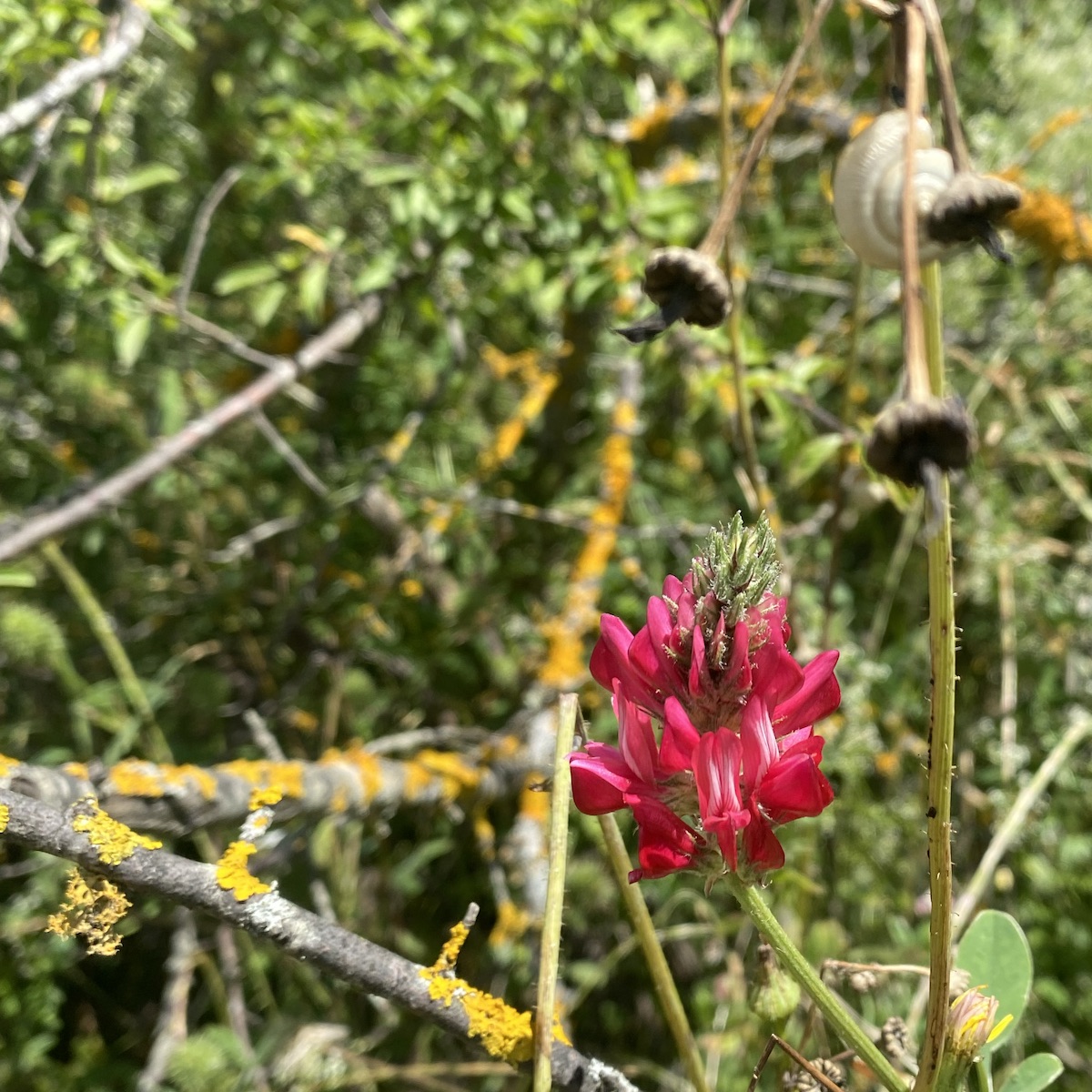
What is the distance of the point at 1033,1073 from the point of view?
85cm

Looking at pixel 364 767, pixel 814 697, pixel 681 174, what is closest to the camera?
pixel 814 697

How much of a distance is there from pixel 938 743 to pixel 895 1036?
0.46 metres

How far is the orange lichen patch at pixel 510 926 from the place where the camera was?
1762 mm

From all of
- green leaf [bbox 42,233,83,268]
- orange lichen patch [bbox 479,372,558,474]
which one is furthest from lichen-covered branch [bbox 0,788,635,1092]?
orange lichen patch [bbox 479,372,558,474]

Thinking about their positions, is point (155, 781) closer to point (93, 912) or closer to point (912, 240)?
point (93, 912)

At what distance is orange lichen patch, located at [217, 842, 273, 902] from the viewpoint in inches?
28.2

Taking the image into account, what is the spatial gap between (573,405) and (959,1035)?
2.09 m

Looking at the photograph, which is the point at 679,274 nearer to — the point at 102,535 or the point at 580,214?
the point at 580,214

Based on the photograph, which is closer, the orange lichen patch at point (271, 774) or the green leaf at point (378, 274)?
the orange lichen patch at point (271, 774)

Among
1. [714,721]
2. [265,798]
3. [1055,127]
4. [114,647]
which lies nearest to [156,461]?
[114,647]

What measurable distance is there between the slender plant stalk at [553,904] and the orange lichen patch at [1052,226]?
1.99m

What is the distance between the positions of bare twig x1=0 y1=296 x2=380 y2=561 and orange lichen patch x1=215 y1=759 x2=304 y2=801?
1.89 feet

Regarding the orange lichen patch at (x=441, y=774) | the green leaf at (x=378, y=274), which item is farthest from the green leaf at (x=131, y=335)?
the orange lichen patch at (x=441, y=774)

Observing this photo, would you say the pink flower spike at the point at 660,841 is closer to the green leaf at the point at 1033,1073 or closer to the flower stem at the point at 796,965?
the flower stem at the point at 796,965
